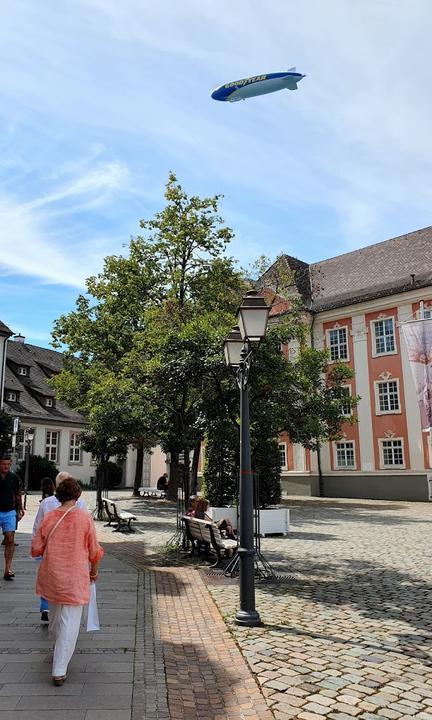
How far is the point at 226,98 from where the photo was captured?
14.2m

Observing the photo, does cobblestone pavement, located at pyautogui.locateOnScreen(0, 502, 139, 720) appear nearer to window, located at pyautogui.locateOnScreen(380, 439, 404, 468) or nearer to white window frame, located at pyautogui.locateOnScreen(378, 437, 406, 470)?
white window frame, located at pyautogui.locateOnScreen(378, 437, 406, 470)

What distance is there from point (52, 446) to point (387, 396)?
24.0m

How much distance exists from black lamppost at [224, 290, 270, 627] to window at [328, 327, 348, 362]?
27634 millimetres

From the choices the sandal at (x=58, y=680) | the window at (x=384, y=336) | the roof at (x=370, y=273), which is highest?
the roof at (x=370, y=273)

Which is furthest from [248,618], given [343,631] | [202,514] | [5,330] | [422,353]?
[5,330]

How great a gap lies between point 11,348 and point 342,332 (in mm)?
25808

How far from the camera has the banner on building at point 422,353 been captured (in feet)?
81.1

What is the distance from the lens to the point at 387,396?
3225 cm

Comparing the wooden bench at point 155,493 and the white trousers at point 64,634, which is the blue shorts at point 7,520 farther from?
the wooden bench at point 155,493

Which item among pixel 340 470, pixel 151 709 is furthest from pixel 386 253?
pixel 151 709

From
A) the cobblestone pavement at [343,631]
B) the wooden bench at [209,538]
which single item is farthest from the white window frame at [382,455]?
the wooden bench at [209,538]

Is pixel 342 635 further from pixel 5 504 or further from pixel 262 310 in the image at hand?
pixel 5 504

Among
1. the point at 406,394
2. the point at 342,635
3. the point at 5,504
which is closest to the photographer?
the point at 342,635

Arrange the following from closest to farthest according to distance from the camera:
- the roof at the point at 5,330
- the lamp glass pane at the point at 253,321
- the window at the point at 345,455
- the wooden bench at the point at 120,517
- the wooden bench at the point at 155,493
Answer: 1. the lamp glass pane at the point at 253,321
2. the wooden bench at the point at 120,517
3. the wooden bench at the point at 155,493
4. the window at the point at 345,455
5. the roof at the point at 5,330
